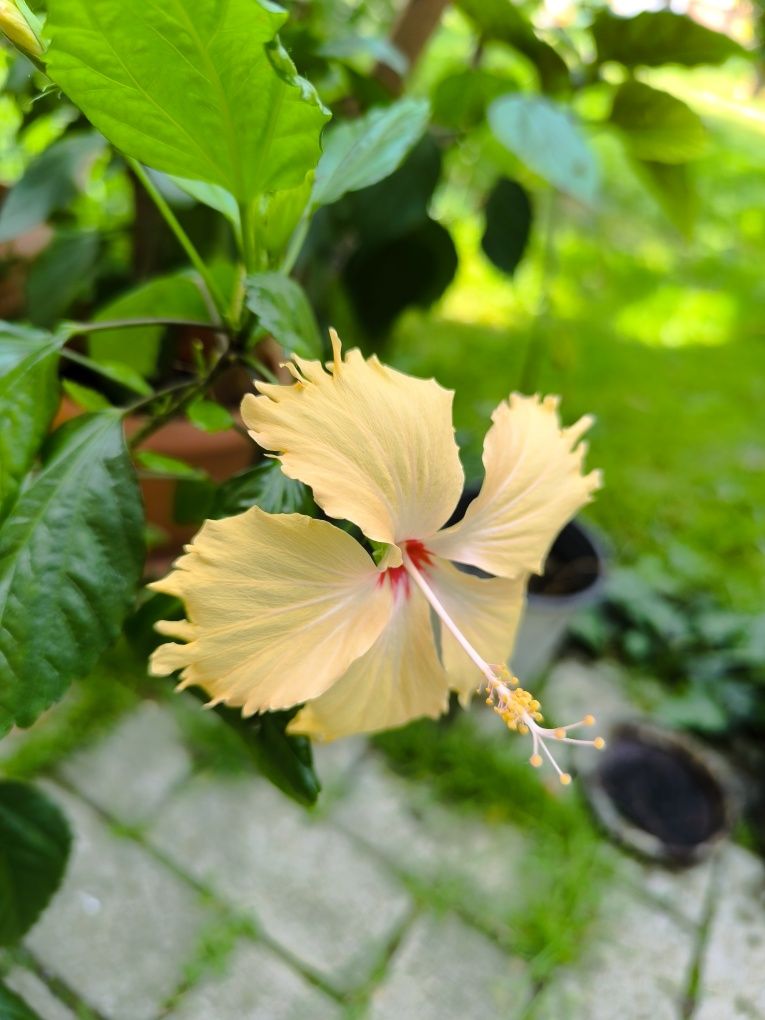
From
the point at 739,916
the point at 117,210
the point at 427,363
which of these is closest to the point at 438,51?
the point at 427,363

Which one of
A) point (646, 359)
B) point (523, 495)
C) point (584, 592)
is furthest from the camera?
point (646, 359)

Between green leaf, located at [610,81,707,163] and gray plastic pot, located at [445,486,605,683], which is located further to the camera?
gray plastic pot, located at [445,486,605,683]

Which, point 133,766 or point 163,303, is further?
point 133,766

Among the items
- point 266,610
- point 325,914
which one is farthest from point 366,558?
point 325,914

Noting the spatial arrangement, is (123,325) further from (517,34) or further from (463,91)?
(517,34)

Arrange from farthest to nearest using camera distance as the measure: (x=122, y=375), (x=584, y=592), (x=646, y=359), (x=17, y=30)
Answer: (x=646, y=359) < (x=584, y=592) < (x=122, y=375) < (x=17, y=30)

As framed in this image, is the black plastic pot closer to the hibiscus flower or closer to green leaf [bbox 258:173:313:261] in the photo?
the hibiscus flower

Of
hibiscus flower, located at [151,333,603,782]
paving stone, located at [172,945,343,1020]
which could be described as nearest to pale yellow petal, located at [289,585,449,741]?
hibiscus flower, located at [151,333,603,782]
